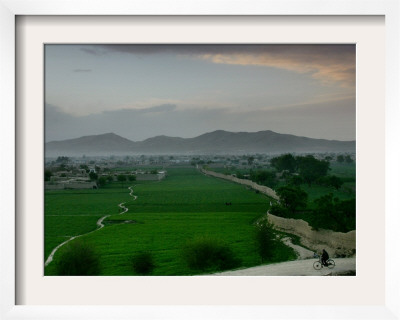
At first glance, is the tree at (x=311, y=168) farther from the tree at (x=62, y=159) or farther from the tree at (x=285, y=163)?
the tree at (x=62, y=159)

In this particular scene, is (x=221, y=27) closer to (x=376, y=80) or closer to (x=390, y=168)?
(x=376, y=80)

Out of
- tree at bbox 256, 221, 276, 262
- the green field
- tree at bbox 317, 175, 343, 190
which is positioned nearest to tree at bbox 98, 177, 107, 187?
the green field

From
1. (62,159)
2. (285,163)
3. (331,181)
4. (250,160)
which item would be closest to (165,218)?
(250,160)

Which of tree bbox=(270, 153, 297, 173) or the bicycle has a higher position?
tree bbox=(270, 153, 297, 173)

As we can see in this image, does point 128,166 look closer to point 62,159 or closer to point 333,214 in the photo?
point 62,159

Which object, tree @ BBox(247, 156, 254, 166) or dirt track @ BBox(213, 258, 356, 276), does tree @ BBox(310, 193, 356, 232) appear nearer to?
dirt track @ BBox(213, 258, 356, 276)

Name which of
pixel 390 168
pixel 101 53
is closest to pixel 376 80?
pixel 390 168
